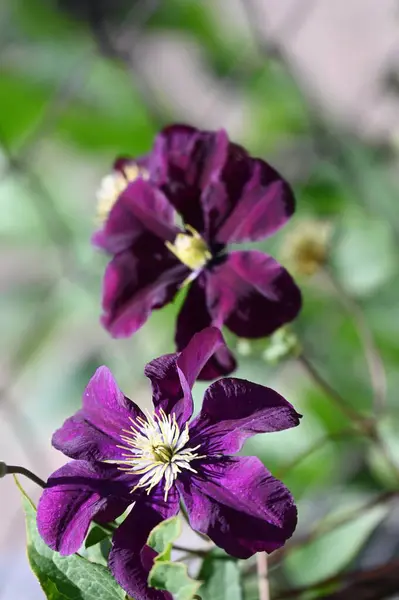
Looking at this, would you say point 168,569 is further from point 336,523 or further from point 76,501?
point 336,523

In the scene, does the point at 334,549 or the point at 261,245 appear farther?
the point at 261,245

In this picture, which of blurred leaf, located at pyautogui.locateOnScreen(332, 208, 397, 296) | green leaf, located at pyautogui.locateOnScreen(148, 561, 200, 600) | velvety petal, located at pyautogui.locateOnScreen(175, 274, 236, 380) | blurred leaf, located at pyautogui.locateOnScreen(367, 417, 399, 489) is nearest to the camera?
green leaf, located at pyautogui.locateOnScreen(148, 561, 200, 600)

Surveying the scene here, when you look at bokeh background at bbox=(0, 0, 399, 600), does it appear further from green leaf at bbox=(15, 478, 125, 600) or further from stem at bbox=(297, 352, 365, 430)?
green leaf at bbox=(15, 478, 125, 600)

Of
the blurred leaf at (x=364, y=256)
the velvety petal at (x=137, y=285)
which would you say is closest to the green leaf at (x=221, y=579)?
the velvety petal at (x=137, y=285)

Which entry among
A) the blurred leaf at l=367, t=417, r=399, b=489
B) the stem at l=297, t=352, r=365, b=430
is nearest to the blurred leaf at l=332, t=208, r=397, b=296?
the blurred leaf at l=367, t=417, r=399, b=489

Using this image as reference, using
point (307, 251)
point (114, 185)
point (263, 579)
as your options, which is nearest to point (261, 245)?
point (307, 251)

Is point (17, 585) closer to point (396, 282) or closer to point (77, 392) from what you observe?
point (77, 392)
